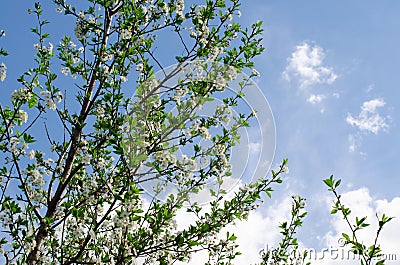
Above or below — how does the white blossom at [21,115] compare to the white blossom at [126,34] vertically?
below

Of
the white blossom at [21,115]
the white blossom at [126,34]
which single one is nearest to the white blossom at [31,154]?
the white blossom at [21,115]

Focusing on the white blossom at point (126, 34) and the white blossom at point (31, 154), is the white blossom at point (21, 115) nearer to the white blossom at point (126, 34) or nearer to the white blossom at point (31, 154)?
the white blossom at point (31, 154)

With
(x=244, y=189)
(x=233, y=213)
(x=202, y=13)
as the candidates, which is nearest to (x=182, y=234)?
(x=233, y=213)

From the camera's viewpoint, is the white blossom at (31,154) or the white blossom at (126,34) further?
the white blossom at (126,34)

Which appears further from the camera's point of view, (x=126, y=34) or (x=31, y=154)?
(x=126, y=34)

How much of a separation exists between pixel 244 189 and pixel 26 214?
2248 millimetres

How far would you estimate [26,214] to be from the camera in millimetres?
4094

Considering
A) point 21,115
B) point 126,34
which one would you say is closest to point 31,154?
point 21,115

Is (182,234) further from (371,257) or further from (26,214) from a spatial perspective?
(371,257)

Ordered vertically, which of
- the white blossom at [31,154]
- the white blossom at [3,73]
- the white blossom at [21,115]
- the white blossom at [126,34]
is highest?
the white blossom at [126,34]

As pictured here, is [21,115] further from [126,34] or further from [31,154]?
[126,34]

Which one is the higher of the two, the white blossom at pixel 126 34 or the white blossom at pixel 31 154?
the white blossom at pixel 126 34

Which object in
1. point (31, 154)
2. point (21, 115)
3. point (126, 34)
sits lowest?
point (31, 154)

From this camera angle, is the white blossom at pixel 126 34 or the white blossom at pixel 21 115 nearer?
the white blossom at pixel 21 115
